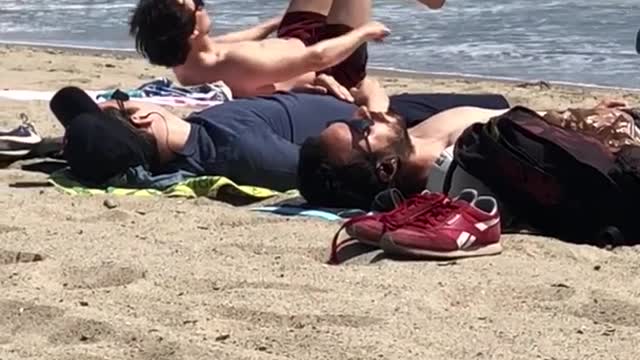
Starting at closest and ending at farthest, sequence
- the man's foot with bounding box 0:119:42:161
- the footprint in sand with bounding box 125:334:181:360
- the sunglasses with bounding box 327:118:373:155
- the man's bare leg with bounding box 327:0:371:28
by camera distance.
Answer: the footprint in sand with bounding box 125:334:181:360 → the sunglasses with bounding box 327:118:373:155 → the man's foot with bounding box 0:119:42:161 → the man's bare leg with bounding box 327:0:371:28

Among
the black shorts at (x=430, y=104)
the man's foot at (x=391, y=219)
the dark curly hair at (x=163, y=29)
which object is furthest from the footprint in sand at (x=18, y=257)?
the dark curly hair at (x=163, y=29)

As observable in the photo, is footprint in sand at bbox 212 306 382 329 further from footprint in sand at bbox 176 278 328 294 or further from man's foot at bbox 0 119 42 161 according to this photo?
man's foot at bbox 0 119 42 161

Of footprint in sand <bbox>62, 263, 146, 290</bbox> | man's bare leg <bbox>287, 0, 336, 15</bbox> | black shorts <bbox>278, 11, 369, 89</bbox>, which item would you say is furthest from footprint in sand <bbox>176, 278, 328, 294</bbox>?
man's bare leg <bbox>287, 0, 336, 15</bbox>

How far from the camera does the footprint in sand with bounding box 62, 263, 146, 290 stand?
141 inches

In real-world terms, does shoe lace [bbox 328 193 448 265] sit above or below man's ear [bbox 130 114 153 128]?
above

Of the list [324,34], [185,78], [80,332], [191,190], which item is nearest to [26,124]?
[185,78]

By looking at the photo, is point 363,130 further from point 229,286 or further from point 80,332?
point 80,332

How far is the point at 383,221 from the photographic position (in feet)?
12.7

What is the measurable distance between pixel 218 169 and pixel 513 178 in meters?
1.21

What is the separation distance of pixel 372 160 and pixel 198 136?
0.88 m

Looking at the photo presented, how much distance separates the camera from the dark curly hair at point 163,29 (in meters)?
5.43

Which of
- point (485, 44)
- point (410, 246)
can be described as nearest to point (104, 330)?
point (410, 246)

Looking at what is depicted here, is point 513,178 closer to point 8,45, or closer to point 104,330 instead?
point 104,330

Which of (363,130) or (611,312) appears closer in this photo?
(611,312)
